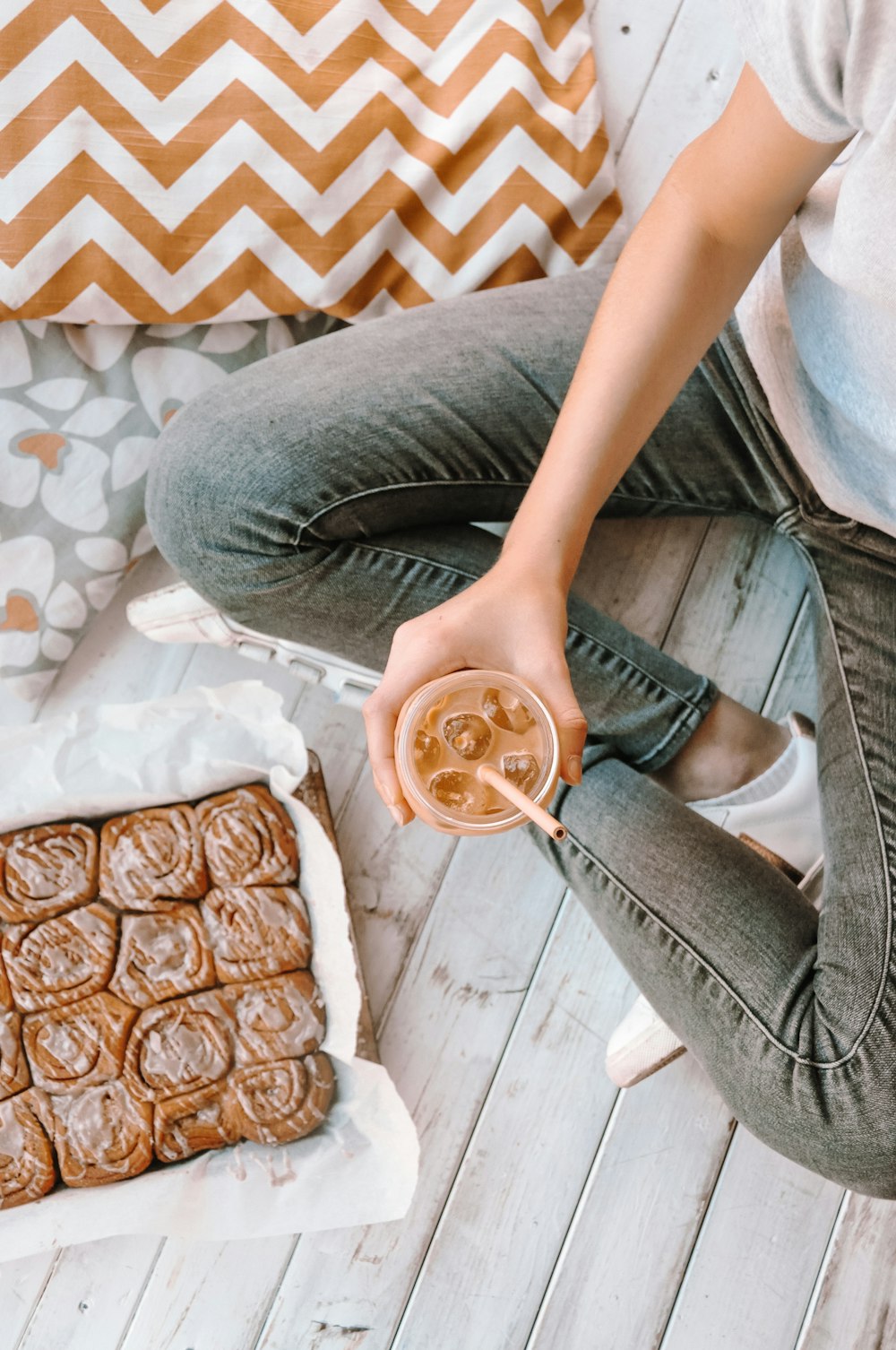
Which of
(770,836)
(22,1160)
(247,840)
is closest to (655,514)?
(770,836)

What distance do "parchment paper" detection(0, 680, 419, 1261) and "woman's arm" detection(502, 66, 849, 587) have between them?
53 cm

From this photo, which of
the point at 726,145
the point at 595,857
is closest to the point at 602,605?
the point at 595,857

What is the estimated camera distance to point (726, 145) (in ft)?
2.54

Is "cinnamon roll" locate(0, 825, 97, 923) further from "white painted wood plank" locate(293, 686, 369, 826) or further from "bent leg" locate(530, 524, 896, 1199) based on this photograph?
"bent leg" locate(530, 524, 896, 1199)

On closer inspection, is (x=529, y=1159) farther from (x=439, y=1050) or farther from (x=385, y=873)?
(x=385, y=873)

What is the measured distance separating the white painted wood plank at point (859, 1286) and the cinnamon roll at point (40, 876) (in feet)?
3.44

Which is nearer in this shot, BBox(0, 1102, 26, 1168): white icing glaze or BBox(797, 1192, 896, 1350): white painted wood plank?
BBox(0, 1102, 26, 1168): white icing glaze

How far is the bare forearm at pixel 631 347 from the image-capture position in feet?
2.68

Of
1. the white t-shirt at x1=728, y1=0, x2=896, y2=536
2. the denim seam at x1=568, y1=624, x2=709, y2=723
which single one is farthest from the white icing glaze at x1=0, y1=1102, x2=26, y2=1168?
the white t-shirt at x1=728, y1=0, x2=896, y2=536

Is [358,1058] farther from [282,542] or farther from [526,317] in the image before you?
[526,317]

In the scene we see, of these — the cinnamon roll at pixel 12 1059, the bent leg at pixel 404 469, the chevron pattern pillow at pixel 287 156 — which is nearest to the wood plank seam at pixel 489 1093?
the bent leg at pixel 404 469

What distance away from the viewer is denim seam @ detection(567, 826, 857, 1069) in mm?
961

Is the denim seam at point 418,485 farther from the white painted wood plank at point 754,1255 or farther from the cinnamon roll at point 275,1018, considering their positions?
the white painted wood plank at point 754,1255

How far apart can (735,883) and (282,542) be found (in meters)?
0.59
